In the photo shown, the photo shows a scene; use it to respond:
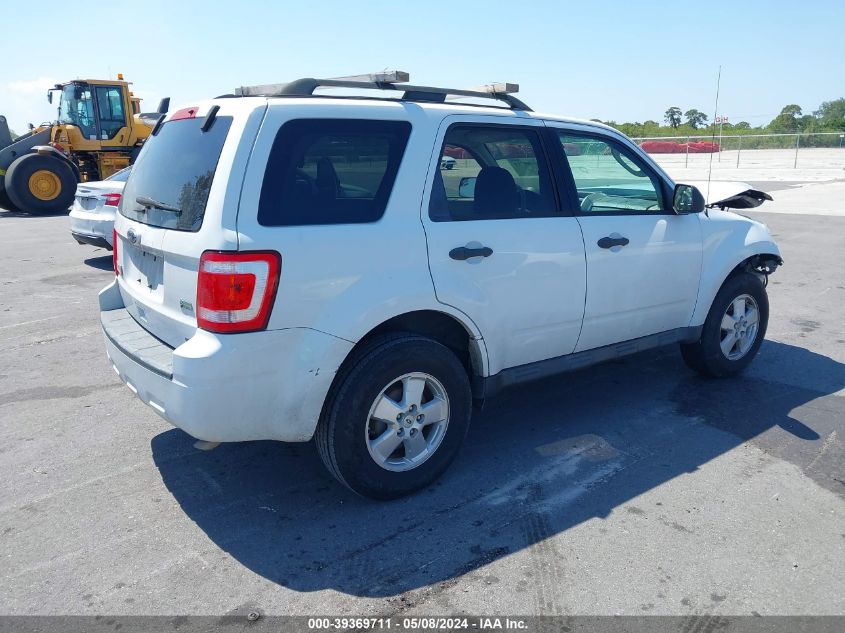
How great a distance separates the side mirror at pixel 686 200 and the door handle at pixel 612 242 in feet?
1.87

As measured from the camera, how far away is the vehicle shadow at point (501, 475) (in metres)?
3.19

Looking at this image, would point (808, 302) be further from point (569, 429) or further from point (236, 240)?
point (236, 240)

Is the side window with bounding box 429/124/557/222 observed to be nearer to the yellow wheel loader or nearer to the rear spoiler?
the rear spoiler

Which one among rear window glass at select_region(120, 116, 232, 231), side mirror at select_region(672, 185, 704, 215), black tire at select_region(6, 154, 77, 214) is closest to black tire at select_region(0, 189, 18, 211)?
black tire at select_region(6, 154, 77, 214)

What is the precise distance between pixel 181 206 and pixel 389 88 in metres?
1.32

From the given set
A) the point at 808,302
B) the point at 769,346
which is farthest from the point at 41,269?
the point at 808,302

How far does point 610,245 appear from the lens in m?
4.30

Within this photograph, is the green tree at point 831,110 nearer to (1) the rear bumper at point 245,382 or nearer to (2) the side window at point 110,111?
(2) the side window at point 110,111

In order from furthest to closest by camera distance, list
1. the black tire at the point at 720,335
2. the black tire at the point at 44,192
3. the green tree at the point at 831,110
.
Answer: the green tree at the point at 831,110, the black tire at the point at 44,192, the black tire at the point at 720,335

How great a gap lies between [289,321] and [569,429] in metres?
2.18

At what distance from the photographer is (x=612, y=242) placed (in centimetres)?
430

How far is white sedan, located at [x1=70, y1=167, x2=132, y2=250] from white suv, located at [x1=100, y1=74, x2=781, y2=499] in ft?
19.4

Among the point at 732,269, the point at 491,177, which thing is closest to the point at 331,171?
the point at 491,177

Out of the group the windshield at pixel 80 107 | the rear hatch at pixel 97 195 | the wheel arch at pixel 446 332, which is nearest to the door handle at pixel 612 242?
the wheel arch at pixel 446 332
